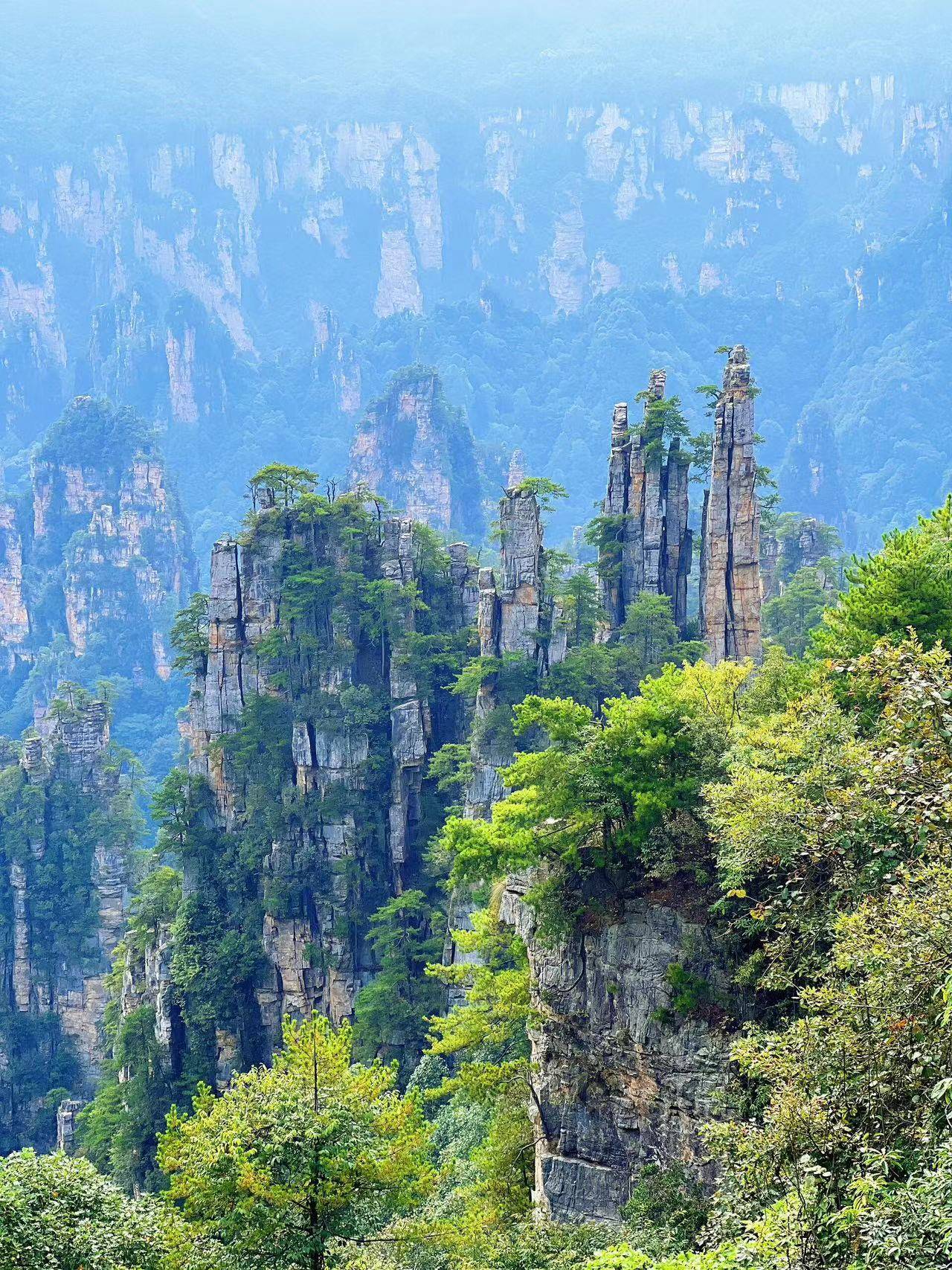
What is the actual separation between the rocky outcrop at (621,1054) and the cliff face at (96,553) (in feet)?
326

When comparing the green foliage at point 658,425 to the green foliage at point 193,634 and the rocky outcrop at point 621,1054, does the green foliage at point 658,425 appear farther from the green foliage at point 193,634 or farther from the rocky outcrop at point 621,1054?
the rocky outcrop at point 621,1054

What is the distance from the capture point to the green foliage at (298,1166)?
19.3 meters

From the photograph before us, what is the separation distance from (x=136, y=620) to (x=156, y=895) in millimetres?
70216

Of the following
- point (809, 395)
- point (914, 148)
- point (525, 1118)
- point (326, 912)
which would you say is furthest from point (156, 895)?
point (914, 148)

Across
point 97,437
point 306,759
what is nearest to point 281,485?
point 306,759

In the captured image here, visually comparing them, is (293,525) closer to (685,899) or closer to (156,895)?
(156,895)

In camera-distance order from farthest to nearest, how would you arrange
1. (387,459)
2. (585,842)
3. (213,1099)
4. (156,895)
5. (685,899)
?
(387,459) → (156,895) → (585,842) → (685,899) → (213,1099)

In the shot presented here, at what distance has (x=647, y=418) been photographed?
51125 mm

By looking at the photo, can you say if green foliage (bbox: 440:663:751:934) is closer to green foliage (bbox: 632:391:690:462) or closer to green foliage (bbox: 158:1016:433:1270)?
green foliage (bbox: 158:1016:433:1270)

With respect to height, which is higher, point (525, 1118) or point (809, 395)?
point (809, 395)

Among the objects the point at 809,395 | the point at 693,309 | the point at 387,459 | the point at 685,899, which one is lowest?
the point at 685,899

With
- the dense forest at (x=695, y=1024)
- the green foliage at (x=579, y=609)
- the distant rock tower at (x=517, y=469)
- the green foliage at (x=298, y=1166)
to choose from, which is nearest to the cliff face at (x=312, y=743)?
the green foliage at (x=579, y=609)

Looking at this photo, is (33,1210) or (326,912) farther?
(326,912)

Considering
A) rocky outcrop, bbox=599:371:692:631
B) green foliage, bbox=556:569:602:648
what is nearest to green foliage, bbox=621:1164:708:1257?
green foliage, bbox=556:569:602:648
